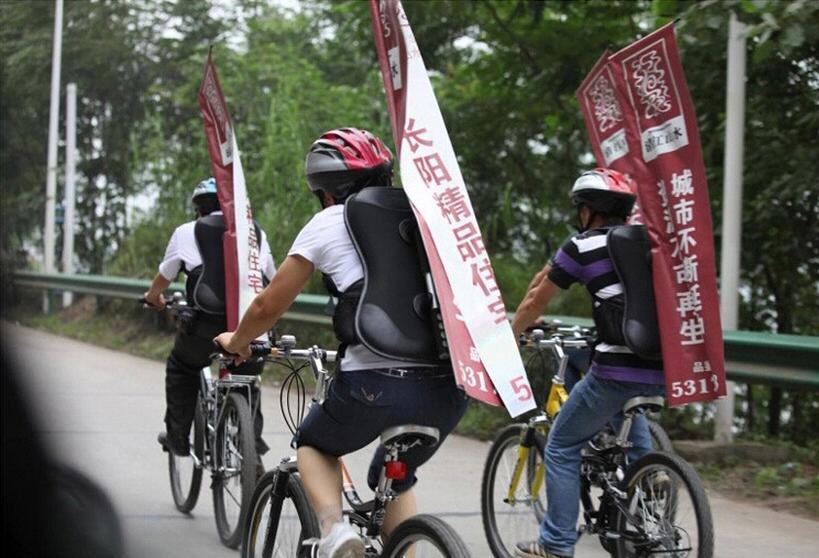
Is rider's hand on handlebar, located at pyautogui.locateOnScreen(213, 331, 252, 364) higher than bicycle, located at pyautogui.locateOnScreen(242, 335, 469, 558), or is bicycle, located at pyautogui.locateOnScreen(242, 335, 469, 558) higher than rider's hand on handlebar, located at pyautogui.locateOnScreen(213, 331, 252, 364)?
rider's hand on handlebar, located at pyautogui.locateOnScreen(213, 331, 252, 364)

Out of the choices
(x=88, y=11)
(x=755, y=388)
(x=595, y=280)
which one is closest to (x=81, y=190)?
(x=88, y=11)

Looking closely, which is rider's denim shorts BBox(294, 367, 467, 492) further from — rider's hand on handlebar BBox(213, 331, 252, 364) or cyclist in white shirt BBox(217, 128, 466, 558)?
rider's hand on handlebar BBox(213, 331, 252, 364)

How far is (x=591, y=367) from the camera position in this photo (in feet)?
19.6

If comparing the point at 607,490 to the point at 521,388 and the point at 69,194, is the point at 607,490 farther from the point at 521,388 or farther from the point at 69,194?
the point at 69,194

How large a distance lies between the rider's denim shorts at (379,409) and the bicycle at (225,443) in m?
2.01

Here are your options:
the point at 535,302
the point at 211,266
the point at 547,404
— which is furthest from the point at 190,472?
the point at 535,302

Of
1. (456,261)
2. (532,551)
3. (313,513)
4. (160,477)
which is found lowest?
(160,477)

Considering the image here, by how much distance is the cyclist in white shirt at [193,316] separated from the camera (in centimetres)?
759

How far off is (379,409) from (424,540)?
50 cm

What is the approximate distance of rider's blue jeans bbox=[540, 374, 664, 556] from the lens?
5.91 meters

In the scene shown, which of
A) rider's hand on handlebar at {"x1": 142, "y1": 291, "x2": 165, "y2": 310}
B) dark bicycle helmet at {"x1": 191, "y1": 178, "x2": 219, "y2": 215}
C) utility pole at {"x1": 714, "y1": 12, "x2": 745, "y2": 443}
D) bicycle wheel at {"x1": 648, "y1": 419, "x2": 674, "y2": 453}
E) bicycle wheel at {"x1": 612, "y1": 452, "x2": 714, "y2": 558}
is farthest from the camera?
utility pole at {"x1": 714, "y1": 12, "x2": 745, "y2": 443}

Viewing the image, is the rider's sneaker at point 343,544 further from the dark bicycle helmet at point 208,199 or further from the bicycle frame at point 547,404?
the dark bicycle helmet at point 208,199

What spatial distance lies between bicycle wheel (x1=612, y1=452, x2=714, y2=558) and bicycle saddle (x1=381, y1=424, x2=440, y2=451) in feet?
4.00

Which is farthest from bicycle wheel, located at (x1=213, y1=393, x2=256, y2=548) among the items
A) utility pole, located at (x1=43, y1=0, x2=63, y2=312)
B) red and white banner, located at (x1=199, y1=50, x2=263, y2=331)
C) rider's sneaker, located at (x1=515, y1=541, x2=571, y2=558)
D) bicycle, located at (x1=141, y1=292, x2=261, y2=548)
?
utility pole, located at (x1=43, y1=0, x2=63, y2=312)
